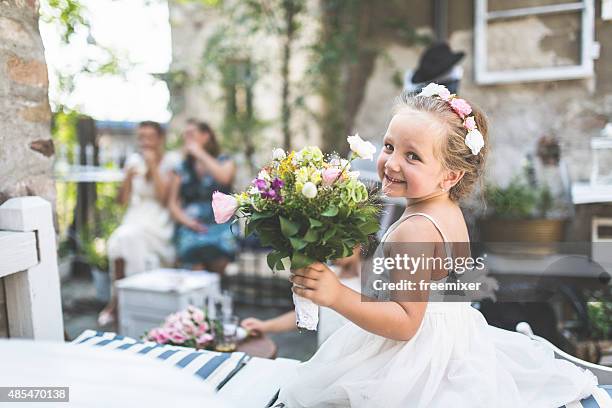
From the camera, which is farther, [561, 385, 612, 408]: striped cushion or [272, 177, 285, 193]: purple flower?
[561, 385, 612, 408]: striped cushion

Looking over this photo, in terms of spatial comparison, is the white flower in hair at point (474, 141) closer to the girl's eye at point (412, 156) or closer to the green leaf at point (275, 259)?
the girl's eye at point (412, 156)

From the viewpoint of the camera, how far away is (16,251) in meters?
1.69

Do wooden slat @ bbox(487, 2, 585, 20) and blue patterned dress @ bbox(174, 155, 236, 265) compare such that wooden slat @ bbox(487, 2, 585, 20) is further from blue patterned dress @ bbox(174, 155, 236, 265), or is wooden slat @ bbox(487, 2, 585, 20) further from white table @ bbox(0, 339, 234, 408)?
white table @ bbox(0, 339, 234, 408)

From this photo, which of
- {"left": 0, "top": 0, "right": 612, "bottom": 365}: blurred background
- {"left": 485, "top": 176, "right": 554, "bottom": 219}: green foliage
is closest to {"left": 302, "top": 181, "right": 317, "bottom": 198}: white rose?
{"left": 0, "top": 0, "right": 612, "bottom": 365}: blurred background

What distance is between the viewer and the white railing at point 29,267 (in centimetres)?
170

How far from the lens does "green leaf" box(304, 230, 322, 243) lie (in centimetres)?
117

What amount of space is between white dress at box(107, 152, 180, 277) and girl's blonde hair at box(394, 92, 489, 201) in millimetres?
3175

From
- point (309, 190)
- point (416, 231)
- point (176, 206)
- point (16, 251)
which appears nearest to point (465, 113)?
point (416, 231)

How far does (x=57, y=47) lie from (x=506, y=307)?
110 inches

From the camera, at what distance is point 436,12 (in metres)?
4.88

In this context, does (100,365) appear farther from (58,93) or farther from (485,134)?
(58,93)

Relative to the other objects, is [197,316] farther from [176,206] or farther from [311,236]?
[176,206]

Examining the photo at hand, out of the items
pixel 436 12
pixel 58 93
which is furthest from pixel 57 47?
pixel 436 12

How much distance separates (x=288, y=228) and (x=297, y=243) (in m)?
0.05
